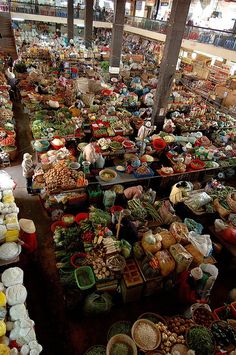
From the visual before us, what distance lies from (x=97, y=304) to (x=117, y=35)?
1632 cm

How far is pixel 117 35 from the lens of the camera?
15953 millimetres

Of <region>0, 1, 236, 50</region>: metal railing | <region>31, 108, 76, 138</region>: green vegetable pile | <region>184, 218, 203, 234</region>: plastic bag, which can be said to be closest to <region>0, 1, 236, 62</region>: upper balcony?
<region>0, 1, 236, 50</region>: metal railing

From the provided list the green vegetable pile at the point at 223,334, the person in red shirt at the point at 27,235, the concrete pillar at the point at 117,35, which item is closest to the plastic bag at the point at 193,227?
the green vegetable pile at the point at 223,334

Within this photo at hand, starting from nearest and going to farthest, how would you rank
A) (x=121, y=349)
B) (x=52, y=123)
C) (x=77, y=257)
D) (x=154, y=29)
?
(x=121, y=349) < (x=77, y=257) < (x=52, y=123) < (x=154, y=29)

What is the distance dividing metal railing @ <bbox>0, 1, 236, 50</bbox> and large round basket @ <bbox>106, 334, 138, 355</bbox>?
12.4 meters

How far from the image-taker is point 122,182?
7355 millimetres

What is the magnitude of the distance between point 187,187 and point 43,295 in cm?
478

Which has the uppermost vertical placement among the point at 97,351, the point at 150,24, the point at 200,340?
the point at 150,24

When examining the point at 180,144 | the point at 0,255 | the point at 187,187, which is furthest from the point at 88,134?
the point at 0,255

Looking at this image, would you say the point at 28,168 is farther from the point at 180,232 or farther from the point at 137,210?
the point at 180,232

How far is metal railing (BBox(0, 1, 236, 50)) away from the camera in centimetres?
1228

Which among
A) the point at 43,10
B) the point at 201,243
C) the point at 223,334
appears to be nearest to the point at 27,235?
Result: the point at 201,243

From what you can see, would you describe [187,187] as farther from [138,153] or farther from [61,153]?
[61,153]

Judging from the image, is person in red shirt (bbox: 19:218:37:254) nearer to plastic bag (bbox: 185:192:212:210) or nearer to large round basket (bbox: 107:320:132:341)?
large round basket (bbox: 107:320:132:341)
